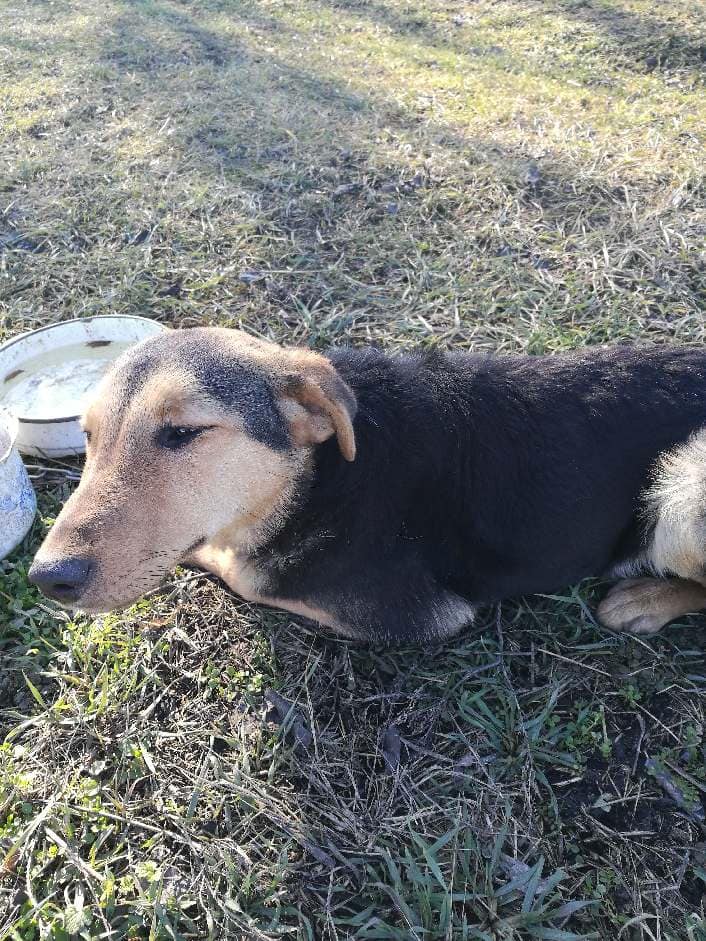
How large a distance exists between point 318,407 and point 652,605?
226 cm

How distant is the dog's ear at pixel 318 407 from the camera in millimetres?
2939

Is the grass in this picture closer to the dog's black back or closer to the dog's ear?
the dog's black back

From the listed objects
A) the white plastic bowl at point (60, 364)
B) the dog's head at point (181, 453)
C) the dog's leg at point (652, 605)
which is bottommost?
the dog's leg at point (652, 605)

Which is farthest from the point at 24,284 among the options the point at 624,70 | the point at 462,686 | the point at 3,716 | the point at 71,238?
the point at 624,70

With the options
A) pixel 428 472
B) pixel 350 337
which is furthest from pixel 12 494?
pixel 350 337

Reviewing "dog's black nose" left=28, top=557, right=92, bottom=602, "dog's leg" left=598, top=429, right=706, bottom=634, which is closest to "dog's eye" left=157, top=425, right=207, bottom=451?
"dog's black nose" left=28, top=557, right=92, bottom=602

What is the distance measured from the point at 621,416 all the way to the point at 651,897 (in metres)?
2.20

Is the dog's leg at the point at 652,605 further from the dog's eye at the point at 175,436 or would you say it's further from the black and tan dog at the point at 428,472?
the dog's eye at the point at 175,436

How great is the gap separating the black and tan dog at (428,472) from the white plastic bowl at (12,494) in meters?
1.17

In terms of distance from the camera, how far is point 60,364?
5035 mm

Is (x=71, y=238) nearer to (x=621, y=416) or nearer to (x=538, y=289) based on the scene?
(x=538, y=289)

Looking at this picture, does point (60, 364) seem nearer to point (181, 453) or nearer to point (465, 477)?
point (181, 453)

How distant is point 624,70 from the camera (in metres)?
8.70

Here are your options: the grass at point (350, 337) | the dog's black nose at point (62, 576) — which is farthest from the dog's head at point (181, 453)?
the grass at point (350, 337)
